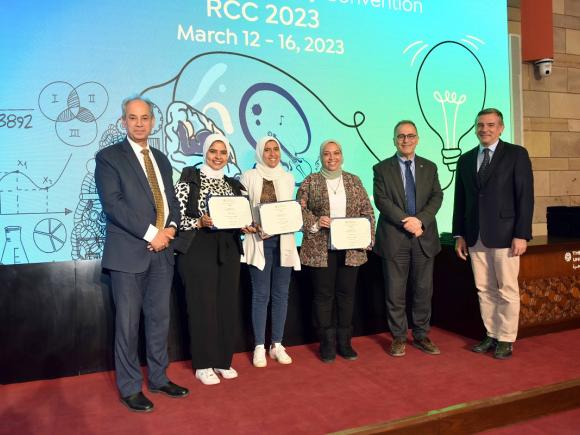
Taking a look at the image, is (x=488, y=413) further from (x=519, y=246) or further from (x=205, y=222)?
(x=205, y=222)

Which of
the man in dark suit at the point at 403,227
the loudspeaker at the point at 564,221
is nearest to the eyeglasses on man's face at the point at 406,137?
the man in dark suit at the point at 403,227

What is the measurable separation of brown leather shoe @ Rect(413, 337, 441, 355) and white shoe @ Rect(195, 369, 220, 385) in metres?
1.37

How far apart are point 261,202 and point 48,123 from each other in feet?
4.56

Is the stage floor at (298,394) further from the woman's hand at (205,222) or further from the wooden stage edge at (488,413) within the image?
the woman's hand at (205,222)

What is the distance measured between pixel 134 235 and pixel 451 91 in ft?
9.97

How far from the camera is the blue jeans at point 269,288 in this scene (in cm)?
303

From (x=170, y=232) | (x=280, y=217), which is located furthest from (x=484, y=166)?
(x=170, y=232)

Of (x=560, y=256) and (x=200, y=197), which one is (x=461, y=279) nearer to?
(x=560, y=256)

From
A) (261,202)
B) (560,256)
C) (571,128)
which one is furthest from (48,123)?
(571,128)

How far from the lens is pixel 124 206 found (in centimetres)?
238

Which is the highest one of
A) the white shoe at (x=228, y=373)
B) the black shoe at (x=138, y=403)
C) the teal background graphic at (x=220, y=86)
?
the teal background graphic at (x=220, y=86)

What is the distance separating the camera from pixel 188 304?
8.98 feet

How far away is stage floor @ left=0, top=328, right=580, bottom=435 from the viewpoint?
228 centimetres

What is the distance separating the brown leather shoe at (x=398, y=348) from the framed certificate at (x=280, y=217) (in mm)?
1040
